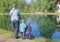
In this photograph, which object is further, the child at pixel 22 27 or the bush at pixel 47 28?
the bush at pixel 47 28

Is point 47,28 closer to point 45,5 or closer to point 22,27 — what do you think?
point 22,27

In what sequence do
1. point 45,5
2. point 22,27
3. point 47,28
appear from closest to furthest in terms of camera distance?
point 22,27
point 47,28
point 45,5

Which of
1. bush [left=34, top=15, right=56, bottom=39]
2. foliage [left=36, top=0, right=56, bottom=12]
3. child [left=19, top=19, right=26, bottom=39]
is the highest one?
foliage [left=36, top=0, right=56, bottom=12]

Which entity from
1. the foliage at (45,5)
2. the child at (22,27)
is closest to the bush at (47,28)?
the child at (22,27)

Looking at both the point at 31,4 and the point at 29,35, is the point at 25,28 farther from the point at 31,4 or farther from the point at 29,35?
the point at 31,4

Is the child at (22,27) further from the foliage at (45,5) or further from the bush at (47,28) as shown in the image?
the foliage at (45,5)

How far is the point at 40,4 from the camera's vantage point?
71.0 meters

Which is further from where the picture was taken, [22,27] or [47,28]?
[47,28]

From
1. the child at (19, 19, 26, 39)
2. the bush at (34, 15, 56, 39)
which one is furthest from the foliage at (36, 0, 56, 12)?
the child at (19, 19, 26, 39)

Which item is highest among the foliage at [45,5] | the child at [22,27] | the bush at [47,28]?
the foliage at [45,5]

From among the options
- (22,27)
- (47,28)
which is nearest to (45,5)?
(47,28)

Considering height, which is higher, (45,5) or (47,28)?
(45,5)

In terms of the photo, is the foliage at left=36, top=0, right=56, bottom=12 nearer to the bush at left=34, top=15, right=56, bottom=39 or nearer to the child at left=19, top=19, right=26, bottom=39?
the bush at left=34, top=15, right=56, bottom=39

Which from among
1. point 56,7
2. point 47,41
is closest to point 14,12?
point 47,41
